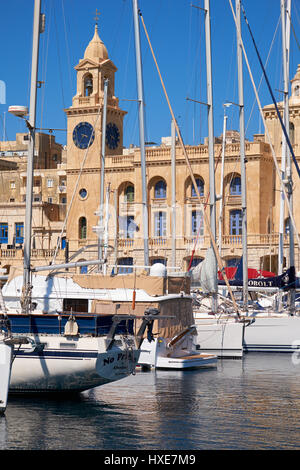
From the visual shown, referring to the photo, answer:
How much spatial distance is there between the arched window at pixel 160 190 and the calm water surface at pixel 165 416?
42.0 meters

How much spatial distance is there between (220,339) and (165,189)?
119ft

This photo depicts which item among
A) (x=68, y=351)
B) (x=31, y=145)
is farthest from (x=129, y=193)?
(x=68, y=351)

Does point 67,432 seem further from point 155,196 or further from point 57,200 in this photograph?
point 57,200

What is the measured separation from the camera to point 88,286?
93.2 feet

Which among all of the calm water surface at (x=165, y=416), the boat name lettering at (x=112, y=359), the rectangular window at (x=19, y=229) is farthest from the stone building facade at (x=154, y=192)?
the boat name lettering at (x=112, y=359)

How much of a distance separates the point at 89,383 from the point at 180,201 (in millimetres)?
46239

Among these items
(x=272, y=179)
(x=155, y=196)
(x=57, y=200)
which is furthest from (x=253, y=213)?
(x=57, y=200)

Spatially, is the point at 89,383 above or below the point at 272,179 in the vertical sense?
below

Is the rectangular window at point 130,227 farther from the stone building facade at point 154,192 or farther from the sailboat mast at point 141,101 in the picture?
the sailboat mast at point 141,101

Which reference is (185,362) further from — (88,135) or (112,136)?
(112,136)

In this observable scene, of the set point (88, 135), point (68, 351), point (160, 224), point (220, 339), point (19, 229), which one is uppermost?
point (88, 135)

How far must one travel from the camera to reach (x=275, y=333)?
3491 cm

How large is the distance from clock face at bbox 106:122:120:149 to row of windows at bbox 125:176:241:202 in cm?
430

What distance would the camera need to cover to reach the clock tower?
71.1 metres
